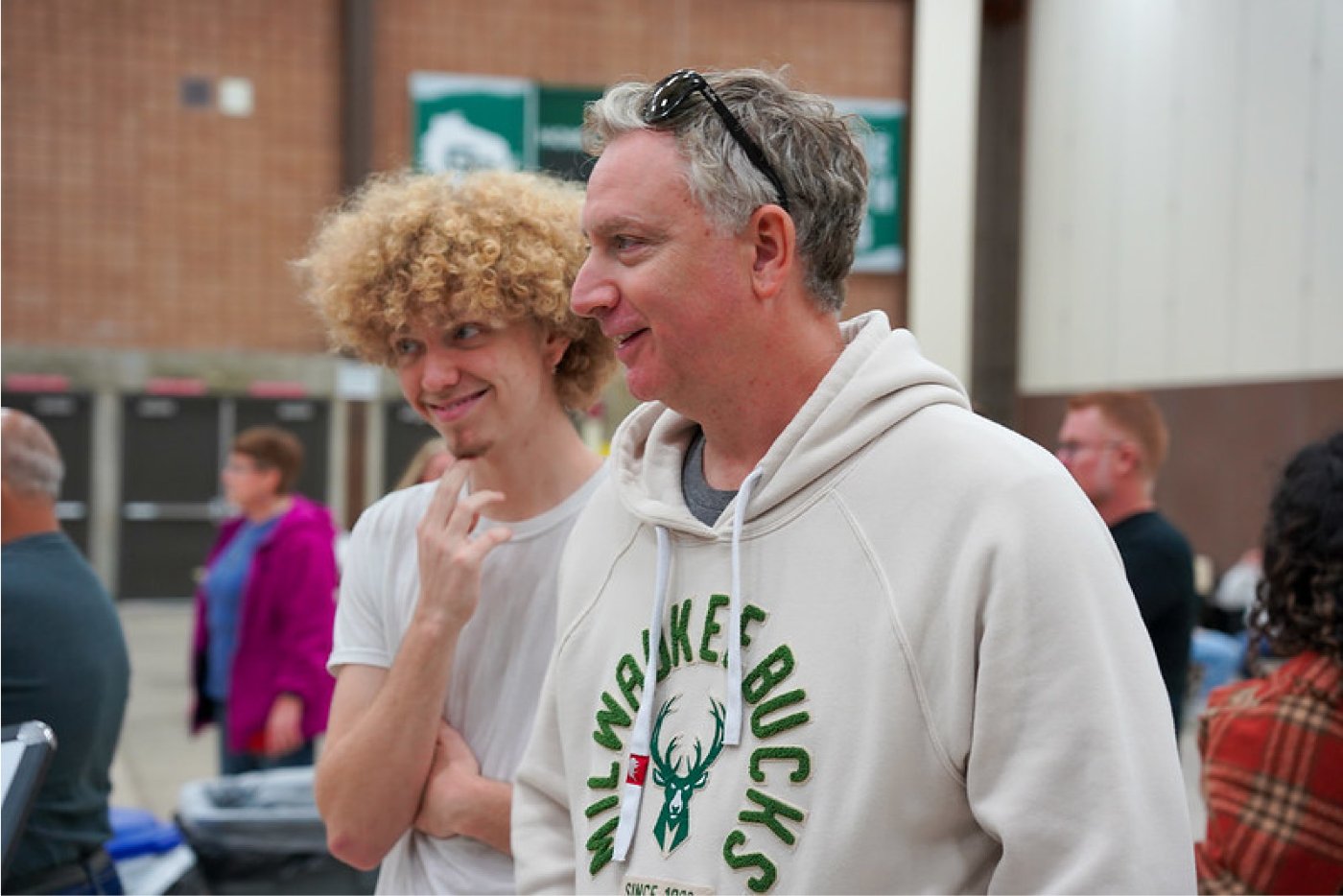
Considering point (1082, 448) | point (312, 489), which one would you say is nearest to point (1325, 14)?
point (1082, 448)

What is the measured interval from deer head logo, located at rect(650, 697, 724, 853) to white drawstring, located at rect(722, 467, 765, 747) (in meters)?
0.03

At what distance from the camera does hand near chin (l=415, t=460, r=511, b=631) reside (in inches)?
75.5

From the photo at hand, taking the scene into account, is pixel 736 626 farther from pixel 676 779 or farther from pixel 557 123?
pixel 557 123

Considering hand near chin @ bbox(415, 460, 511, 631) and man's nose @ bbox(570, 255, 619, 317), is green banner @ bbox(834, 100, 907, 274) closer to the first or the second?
hand near chin @ bbox(415, 460, 511, 631)

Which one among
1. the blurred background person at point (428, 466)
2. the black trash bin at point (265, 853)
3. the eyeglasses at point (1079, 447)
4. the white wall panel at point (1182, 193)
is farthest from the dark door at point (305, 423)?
the eyeglasses at point (1079, 447)

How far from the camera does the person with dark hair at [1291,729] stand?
203 centimetres

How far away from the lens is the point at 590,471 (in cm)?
215

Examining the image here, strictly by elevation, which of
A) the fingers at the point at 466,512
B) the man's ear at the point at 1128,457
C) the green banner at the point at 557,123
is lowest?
the man's ear at the point at 1128,457

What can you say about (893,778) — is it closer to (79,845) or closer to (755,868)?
→ (755,868)

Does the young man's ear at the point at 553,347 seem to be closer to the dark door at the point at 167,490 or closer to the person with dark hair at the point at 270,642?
the person with dark hair at the point at 270,642

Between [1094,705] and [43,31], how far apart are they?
1424 centimetres

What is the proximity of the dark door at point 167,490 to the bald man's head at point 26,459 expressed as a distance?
11.1m

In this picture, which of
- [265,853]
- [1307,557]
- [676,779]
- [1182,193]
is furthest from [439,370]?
[1182,193]

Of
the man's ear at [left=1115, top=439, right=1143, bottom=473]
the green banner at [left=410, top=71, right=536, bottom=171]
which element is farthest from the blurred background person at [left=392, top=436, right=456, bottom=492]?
the green banner at [left=410, top=71, right=536, bottom=171]
